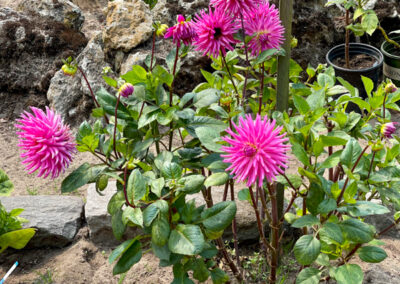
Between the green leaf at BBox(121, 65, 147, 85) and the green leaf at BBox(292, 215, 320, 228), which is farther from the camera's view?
the green leaf at BBox(121, 65, 147, 85)

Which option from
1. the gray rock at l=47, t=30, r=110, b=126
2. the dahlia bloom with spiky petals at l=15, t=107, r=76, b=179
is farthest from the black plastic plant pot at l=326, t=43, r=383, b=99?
the dahlia bloom with spiky petals at l=15, t=107, r=76, b=179

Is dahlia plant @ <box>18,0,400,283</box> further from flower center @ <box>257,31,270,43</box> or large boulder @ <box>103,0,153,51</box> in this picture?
large boulder @ <box>103,0,153,51</box>

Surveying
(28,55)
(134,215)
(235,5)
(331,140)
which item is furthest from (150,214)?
(28,55)

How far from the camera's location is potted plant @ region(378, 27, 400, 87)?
11.1 ft

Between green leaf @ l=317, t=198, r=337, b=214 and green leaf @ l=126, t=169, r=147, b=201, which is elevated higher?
green leaf @ l=126, t=169, r=147, b=201

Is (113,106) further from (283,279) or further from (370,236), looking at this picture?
(283,279)

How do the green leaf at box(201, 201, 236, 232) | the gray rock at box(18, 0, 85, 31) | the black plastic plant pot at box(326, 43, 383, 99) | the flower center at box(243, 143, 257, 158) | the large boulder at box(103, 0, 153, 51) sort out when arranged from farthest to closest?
the gray rock at box(18, 0, 85, 31) < the black plastic plant pot at box(326, 43, 383, 99) < the large boulder at box(103, 0, 153, 51) < the green leaf at box(201, 201, 236, 232) < the flower center at box(243, 143, 257, 158)

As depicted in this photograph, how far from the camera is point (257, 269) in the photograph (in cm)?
206

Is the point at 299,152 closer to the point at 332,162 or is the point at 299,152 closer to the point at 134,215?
the point at 332,162

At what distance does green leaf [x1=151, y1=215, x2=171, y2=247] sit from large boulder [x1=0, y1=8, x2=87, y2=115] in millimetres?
2612

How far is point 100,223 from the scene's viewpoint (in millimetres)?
2264

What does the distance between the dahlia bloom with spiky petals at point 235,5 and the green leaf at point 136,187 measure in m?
0.55

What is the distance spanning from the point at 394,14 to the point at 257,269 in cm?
278

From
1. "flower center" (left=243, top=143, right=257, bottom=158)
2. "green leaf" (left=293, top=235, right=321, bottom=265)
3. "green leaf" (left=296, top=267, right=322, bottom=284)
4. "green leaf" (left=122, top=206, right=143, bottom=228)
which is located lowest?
"green leaf" (left=296, top=267, right=322, bottom=284)
